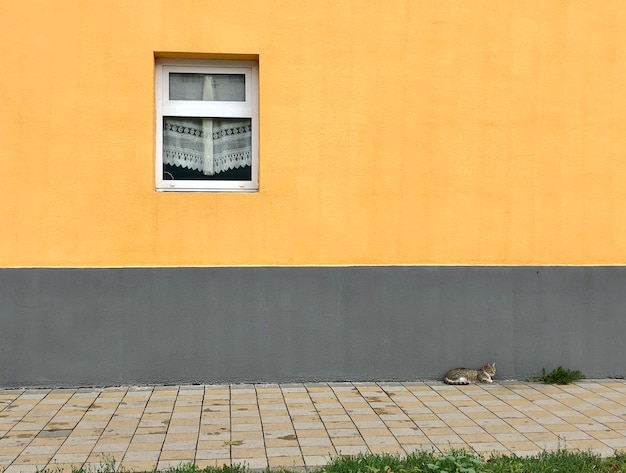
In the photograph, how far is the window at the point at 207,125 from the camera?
7.14 meters

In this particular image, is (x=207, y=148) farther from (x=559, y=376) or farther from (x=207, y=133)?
(x=559, y=376)

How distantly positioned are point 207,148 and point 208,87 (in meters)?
0.64

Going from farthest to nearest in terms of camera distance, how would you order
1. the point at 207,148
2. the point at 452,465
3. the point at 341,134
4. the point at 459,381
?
the point at 207,148 → the point at 341,134 → the point at 459,381 → the point at 452,465

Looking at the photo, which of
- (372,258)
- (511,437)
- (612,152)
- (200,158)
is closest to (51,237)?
(200,158)

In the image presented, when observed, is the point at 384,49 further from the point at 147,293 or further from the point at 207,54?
the point at 147,293

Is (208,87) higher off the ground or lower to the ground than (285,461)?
higher

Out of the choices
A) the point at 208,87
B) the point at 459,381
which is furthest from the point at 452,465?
the point at 208,87

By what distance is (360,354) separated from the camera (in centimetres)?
711

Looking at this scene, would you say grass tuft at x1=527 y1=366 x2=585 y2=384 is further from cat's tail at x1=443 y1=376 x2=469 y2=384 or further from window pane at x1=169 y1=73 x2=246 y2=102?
window pane at x1=169 y1=73 x2=246 y2=102

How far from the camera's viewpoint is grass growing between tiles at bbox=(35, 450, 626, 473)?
4492 mm

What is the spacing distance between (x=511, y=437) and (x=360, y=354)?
2046mm

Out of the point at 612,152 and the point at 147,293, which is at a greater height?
the point at 612,152

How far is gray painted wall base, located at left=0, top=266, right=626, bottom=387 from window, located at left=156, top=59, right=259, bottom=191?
101cm

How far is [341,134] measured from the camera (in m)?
7.10
